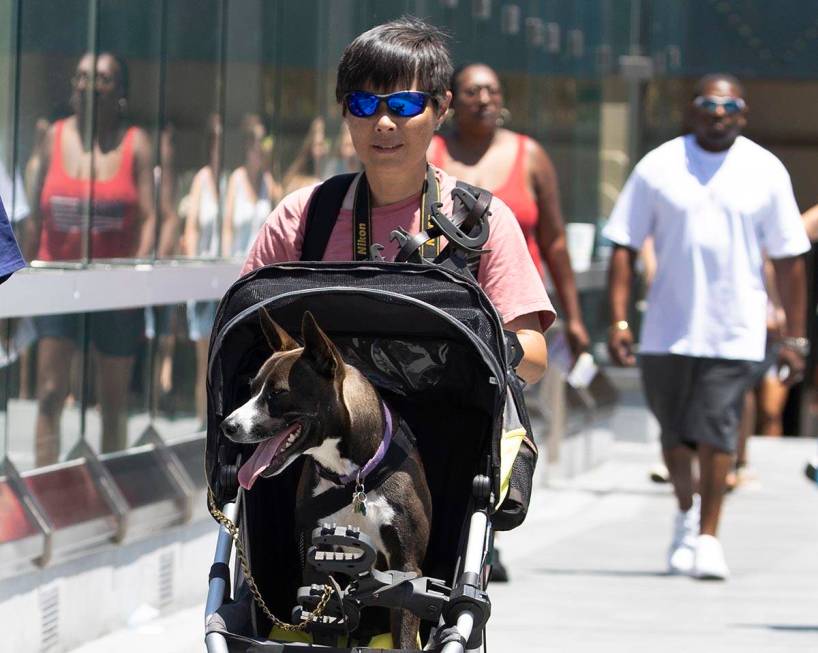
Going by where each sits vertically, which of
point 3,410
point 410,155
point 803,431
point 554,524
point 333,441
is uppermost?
point 410,155

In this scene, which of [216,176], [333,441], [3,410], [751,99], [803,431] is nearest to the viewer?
[333,441]

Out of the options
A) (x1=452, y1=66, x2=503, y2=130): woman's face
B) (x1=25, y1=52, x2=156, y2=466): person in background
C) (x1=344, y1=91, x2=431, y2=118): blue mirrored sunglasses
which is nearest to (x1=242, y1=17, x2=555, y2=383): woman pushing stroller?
(x1=344, y1=91, x2=431, y2=118): blue mirrored sunglasses

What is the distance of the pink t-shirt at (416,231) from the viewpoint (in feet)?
15.1

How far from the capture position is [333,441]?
165 inches

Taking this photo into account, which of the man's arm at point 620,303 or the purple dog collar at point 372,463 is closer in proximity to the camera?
the purple dog collar at point 372,463

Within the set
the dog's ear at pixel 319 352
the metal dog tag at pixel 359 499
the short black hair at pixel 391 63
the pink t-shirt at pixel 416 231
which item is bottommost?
the metal dog tag at pixel 359 499

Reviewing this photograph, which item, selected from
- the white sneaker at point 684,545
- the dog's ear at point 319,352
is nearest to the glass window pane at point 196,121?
the white sneaker at point 684,545

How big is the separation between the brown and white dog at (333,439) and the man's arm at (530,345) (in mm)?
381

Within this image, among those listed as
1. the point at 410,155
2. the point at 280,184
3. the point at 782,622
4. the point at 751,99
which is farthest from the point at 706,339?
the point at 751,99

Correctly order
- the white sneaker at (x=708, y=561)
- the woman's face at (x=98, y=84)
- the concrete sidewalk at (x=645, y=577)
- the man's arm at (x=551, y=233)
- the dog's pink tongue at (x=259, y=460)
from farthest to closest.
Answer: the white sneaker at (x=708, y=561) < the man's arm at (x=551, y=233) < the concrete sidewalk at (x=645, y=577) < the woman's face at (x=98, y=84) < the dog's pink tongue at (x=259, y=460)

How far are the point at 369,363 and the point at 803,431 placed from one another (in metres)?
20.3

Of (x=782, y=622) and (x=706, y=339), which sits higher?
(x=706, y=339)

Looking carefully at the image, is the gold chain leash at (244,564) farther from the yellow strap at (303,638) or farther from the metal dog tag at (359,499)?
the metal dog tag at (359,499)

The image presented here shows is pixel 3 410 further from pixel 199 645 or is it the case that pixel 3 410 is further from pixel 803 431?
pixel 803 431
